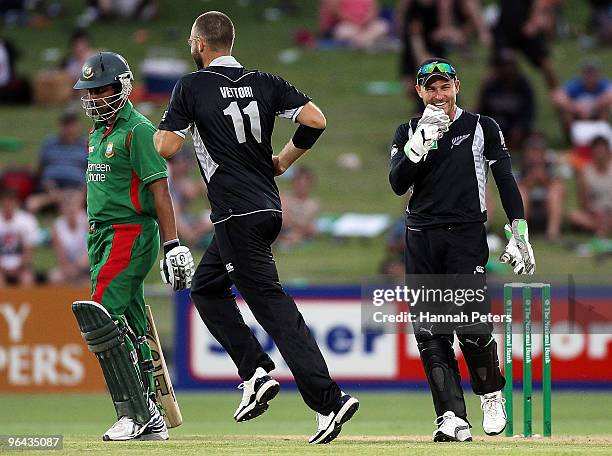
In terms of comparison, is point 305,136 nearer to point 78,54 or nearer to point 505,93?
point 505,93

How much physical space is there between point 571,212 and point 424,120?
8912 mm

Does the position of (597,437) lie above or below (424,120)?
below

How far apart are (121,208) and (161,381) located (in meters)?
1.12

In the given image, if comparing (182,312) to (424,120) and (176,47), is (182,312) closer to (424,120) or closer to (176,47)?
(424,120)

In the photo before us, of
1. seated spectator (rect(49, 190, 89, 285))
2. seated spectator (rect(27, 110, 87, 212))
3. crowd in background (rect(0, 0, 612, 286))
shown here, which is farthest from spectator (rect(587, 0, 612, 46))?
seated spectator (rect(49, 190, 89, 285))

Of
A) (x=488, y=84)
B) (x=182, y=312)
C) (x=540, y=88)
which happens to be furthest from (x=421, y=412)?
(x=540, y=88)

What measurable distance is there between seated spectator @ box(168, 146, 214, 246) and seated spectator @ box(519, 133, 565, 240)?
347cm

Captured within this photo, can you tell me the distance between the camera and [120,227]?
8164mm

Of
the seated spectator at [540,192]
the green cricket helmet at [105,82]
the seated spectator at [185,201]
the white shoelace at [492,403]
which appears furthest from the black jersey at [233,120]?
the seated spectator at [540,192]

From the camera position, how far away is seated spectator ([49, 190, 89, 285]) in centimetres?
1520

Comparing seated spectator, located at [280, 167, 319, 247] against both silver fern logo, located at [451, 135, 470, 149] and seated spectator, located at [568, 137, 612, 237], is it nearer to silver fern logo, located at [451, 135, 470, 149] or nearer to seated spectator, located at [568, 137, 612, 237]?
seated spectator, located at [568, 137, 612, 237]

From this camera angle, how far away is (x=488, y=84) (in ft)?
56.2

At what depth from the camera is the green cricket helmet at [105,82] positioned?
8.20 meters

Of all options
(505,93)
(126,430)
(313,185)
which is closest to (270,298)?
(126,430)
